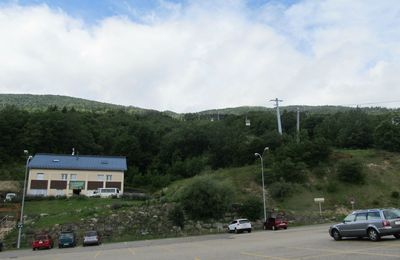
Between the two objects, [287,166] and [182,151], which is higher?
[182,151]

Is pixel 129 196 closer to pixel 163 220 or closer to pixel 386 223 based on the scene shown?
pixel 163 220

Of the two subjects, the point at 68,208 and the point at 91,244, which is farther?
the point at 68,208

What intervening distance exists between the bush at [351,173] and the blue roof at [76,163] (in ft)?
130

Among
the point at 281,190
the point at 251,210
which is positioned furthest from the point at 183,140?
the point at 251,210

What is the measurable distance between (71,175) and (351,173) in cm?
5013

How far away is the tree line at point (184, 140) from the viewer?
84688 millimetres

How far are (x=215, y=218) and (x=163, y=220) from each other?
6.85m

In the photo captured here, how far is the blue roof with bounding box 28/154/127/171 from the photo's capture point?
72.4m

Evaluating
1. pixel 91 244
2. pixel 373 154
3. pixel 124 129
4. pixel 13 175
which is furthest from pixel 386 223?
pixel 124 129

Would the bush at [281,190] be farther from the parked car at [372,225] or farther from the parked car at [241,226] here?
the parked car at [372,225]

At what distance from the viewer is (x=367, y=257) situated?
14.9 meters

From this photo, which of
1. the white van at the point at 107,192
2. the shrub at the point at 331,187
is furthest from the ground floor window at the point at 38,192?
the shrub at the point at 331,187

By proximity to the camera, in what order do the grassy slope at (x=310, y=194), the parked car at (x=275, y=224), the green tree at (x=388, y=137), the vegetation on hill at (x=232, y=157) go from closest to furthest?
the parked car at (x=275, y=224) → the grassy slope at (x=310, y=194) → the vegetation on hill at (x=232, y=157) → the green tree at (x=388, y=137)

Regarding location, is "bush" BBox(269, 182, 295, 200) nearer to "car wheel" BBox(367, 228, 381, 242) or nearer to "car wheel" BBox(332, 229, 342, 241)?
"car wheel" BBox(332, 229, 342, 241)
